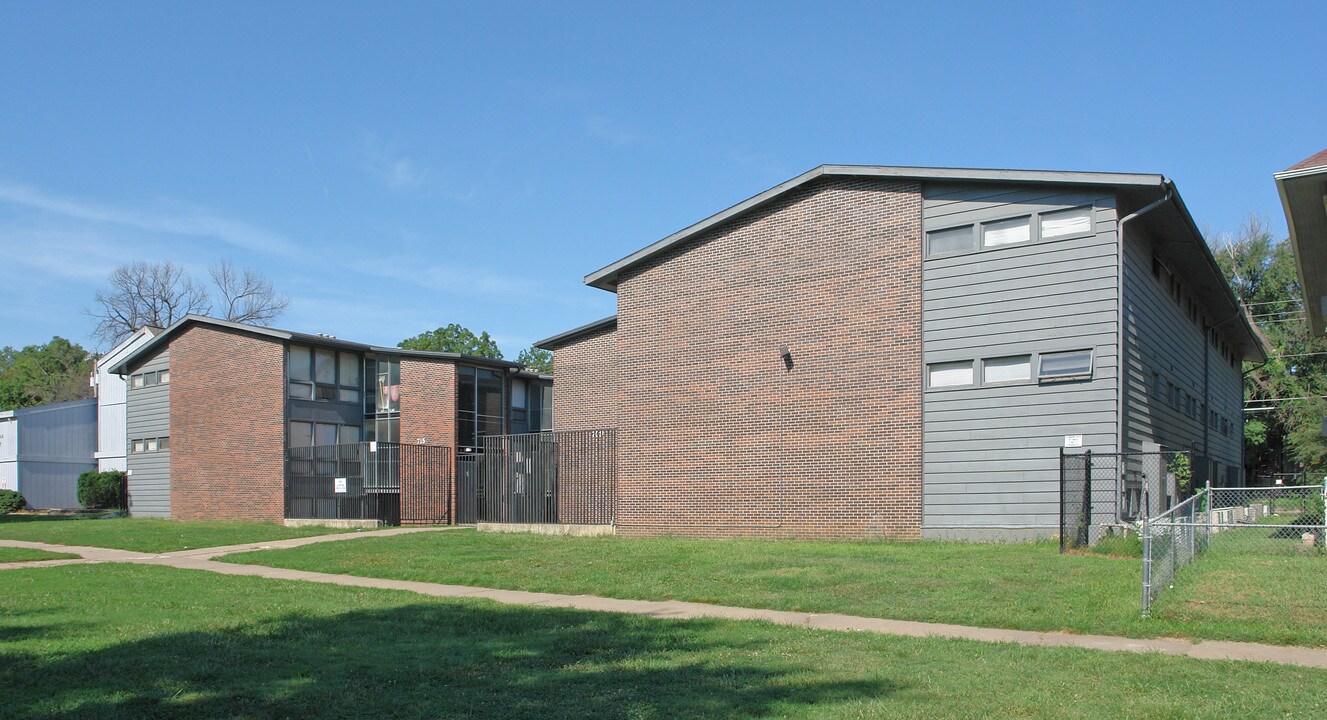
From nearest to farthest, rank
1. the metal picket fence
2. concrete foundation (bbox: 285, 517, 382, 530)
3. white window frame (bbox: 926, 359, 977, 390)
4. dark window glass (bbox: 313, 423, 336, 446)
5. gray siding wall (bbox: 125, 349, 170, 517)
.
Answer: the metal picket fence < white window frame (bbox: 926, 359, 977, 390) < concrete foundation (bbox: 285, 517, 382, 530) < dark window glass (bbox: 313, 423, 336, 446) < gray siding wall (bbox: 125, 349, 170, 517)

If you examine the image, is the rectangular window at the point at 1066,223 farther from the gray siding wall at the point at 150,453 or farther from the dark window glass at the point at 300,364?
the gray siding wall at the point at 150,453

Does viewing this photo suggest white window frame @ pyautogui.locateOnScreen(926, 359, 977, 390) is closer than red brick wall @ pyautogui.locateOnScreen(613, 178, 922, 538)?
Yes

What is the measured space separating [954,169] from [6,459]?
150 ft

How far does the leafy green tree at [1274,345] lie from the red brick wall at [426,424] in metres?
39.3

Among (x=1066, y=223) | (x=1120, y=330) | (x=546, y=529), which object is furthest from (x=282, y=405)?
(x=1120, y=330)

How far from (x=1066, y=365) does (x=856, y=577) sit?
24.1 feet

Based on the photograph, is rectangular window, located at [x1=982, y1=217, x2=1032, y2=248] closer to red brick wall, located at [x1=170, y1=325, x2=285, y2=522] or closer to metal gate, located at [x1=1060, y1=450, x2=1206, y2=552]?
metal gate, located at [x1=1060, y1=450, x2=1206, y2=552]

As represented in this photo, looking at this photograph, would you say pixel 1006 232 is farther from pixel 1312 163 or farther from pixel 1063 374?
pixel 1312 163

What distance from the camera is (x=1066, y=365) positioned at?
1886 centimetres

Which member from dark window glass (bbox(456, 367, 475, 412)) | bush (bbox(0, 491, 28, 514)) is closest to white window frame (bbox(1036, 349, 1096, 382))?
dark window glass (bbox(456, 367, 475, 412))

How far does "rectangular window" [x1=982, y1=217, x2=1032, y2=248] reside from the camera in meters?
19.4

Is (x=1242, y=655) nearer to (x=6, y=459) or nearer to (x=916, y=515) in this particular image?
(x=916, y=515)

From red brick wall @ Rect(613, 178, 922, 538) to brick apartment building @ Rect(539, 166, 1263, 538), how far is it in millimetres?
43

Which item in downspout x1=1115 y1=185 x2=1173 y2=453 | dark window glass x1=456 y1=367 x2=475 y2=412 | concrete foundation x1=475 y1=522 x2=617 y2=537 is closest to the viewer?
downspout x1=1115 y1=185 x2=1173 y2=453
